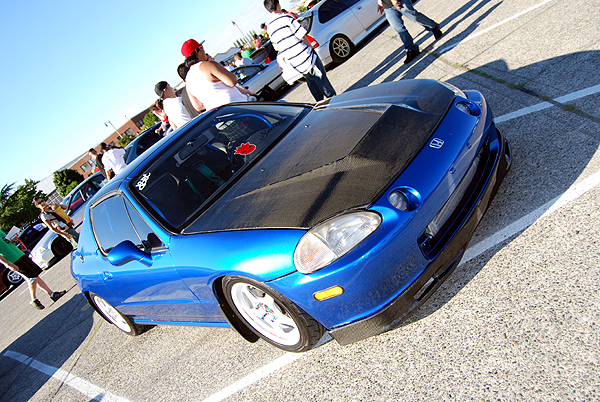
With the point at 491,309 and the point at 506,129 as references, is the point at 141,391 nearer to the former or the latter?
the point at 491,309

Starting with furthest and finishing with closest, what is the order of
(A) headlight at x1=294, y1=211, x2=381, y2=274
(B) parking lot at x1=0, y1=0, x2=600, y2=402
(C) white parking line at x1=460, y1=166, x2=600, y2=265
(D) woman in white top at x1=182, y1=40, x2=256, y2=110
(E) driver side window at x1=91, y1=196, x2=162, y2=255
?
1. (D) woman in white top at x1=182, y1=40, x2=256, y2=110
2. (E) driver side window at x1=91, y1=196, x2=162, y2=255
3. (C) white parking line at x1=460, y1=166, x2=600, y2=265
4. (A) headlight at x1=294, y1=211, x2=381, y2=274
5. (B) parking lot at x1=0, y1=0, x2=600, y2=402

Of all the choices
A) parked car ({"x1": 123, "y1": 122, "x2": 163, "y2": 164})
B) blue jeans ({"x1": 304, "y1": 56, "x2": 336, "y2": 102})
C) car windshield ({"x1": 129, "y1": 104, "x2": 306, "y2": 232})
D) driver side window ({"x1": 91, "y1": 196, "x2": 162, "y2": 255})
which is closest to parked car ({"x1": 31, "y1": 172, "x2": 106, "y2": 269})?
parked car ({"x1": 123, "y1": 122, "x2": 163, "y2": 164})

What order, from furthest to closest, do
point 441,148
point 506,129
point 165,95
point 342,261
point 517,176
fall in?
point 165,95
point 506,129
point 517,176
point 441,148
point 342,261

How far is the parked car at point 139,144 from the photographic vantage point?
8.79 metres

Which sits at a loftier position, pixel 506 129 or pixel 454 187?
pixel 454 187

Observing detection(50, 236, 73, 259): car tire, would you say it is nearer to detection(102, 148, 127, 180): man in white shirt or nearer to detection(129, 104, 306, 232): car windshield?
detection(102, 148, 127, 180): man in white shirt

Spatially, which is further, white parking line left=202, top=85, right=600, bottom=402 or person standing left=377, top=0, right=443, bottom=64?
person standing left=377, top=0, right=443, bottom=64

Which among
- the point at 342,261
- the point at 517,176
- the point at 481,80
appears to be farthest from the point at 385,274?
the point at 481,80

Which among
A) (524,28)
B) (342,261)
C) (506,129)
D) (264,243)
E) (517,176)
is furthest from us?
(524,28)

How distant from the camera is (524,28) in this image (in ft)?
17.3

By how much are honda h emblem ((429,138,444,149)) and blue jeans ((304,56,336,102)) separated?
12.0ft

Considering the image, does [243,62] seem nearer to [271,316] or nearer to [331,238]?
[271,316]

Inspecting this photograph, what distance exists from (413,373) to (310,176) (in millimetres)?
1209

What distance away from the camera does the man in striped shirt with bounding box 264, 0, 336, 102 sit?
5.37 meters
